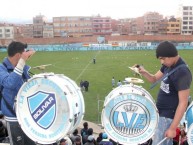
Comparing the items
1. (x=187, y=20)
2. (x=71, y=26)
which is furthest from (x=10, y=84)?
(x=71, y=26)

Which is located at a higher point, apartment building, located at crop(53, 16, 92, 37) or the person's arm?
apartment building, located at crop(53, 16, 92, 37)

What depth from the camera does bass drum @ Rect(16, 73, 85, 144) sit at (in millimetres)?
3381

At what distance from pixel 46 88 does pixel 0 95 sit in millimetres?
1040

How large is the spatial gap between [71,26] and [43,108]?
118577 mm

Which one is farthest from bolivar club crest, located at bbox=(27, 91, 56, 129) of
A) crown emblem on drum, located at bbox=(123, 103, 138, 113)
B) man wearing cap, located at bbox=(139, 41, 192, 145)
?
man wearing cap, located at bbox=(139, 41, 192, 145)

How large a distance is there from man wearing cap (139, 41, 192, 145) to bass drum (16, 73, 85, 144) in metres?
1.10

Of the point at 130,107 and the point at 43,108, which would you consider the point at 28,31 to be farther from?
the point at 130,107

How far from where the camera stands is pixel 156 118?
3492mm

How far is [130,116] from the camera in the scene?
3559 millimetres

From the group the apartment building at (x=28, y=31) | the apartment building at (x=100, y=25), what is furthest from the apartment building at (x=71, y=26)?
the apartment building at (x=28, y=31)

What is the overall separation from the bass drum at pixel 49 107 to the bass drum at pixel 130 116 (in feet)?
1.13

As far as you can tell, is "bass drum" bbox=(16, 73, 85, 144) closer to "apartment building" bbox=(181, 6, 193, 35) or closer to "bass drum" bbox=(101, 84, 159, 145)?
"bass drum" bbox=(101, 84, 159, 145)

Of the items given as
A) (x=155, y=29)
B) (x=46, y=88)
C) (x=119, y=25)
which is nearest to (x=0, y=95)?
(x=46, y=88)

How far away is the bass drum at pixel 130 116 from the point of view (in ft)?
11.4
